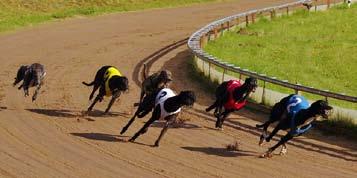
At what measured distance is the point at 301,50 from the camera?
2277 cm

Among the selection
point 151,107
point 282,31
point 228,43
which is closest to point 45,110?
point 151,107

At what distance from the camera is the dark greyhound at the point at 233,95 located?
10.9 m

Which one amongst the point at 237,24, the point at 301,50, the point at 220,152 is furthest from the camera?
the point at 237,24

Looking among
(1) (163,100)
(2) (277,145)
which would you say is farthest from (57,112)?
(2) (277,145)

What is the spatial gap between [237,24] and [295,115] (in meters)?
18.7

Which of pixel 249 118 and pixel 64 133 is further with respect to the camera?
pixel 249 118

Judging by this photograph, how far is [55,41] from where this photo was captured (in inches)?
952

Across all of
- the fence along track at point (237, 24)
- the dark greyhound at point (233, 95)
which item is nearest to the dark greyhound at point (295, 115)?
the dark greyhound at point (233, 95)

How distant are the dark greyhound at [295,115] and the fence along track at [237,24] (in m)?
2.26

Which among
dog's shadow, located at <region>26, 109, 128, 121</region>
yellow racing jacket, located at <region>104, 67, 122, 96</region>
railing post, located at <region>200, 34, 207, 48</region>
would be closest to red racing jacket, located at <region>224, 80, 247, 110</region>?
yellow racing jacket, located at <region>104, 67, 122, 96</region>

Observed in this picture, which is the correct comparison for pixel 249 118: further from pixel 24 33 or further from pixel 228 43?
pixel 24 33

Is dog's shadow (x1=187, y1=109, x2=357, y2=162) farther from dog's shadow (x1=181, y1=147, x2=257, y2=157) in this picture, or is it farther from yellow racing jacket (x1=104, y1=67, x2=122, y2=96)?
yellow racing jacket (x1=104, y1=67, x2=122, y2=96)

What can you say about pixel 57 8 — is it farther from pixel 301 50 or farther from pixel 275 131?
pixel 275 131

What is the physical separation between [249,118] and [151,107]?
8.73 ft
